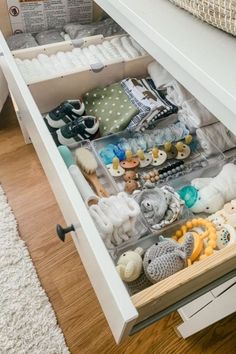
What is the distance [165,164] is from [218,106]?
0.35 m

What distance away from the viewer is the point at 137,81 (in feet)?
2.94

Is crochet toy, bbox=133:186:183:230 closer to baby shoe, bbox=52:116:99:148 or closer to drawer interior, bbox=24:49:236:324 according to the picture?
drawer interior, bbox=24:49:236:324

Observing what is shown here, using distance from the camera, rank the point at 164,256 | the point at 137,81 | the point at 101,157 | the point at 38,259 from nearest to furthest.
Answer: the point at 164,256, the point at 101,157, the point at 137,81, the point at 38,259

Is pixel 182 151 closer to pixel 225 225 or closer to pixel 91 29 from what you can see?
pixel 225 225

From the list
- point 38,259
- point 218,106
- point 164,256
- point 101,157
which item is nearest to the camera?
point 218,106

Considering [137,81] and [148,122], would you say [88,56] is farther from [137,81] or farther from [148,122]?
[148,122]

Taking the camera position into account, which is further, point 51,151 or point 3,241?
point 3,241

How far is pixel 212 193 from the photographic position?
687 millimetres

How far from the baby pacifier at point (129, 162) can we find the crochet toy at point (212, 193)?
13 centimetres

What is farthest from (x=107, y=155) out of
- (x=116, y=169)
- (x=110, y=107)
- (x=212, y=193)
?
(x=212, y=193)

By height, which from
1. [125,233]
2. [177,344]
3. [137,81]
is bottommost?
[177,344]

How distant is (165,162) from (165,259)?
0.96ft

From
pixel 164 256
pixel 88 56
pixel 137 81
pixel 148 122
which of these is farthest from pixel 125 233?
pixel 88 56

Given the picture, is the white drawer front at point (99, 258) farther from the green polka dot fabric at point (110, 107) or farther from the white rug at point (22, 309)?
the white rug at point (22, 309)
